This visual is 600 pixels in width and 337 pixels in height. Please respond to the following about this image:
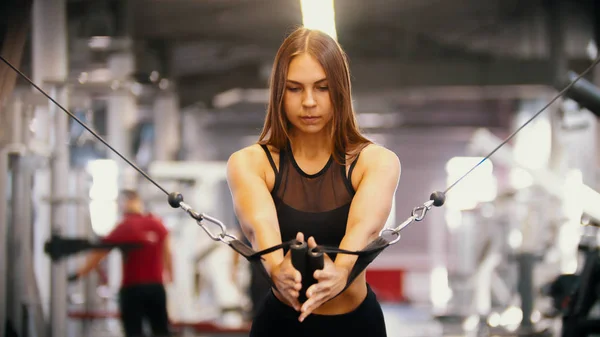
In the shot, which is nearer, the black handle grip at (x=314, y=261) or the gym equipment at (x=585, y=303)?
the black handle grip at (x=314, y=261)

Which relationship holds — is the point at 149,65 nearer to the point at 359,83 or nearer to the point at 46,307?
the point at 359,83

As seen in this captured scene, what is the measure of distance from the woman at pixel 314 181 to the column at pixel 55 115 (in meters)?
3.52

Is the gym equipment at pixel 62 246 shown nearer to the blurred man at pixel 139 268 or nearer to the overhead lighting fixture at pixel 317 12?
the blurred man at pixel 139 268

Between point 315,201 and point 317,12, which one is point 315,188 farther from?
point 317,12

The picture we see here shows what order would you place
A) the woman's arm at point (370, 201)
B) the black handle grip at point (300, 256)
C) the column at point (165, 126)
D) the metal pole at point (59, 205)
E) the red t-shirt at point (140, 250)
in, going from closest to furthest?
the black handle grip at point (300, 256), the woman's arm at point (370, 201), the metal pole at point (59, 205), the red t-shirt at point (140, 250), the column at point (165, 126)

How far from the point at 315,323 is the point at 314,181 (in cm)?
30

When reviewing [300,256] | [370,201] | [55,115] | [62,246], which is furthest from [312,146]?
[55,115]

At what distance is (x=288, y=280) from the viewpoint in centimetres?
158

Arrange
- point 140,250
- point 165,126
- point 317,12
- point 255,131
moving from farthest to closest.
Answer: point 165,126
point 255,131
point 140,250
point 317,12

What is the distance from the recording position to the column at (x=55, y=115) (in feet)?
16.7

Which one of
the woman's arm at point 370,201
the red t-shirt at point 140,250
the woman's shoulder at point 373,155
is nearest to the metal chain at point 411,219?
the woman's arm at point 370,201

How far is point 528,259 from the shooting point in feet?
23.6

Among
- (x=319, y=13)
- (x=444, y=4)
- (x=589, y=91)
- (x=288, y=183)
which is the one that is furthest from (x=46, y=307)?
(x=444, y=4)

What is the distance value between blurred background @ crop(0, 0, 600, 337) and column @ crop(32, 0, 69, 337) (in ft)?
0.05
